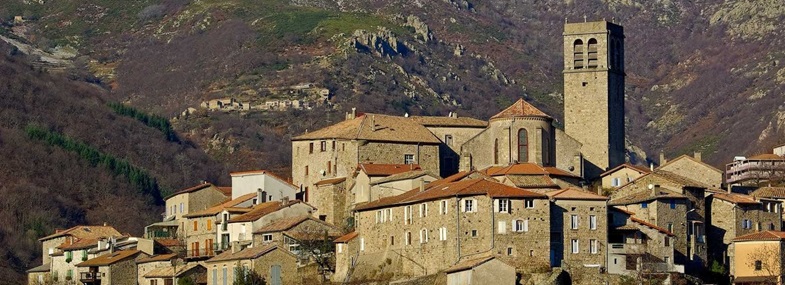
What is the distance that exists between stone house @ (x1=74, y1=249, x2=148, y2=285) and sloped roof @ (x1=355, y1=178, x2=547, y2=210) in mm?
18006

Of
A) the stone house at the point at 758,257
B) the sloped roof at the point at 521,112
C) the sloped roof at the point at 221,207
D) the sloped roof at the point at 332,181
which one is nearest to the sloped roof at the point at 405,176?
the sloped roof at the point at 332,181

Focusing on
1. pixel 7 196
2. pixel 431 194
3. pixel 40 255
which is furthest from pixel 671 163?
pixel 7 196

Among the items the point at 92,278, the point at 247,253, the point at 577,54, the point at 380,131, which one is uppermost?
the point at 577,54

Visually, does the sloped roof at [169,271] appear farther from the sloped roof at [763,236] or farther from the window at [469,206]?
the sloped roof at [763,236]

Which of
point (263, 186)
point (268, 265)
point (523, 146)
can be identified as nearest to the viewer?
point (268, 265)

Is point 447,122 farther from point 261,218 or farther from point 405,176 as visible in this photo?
point 261,218

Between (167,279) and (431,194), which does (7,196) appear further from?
(431,194)

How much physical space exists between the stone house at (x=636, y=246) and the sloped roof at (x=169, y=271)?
22873 millimetres

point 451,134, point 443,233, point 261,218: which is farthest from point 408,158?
point 443,233

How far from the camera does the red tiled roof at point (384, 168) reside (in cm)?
11050

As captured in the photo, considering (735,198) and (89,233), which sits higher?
(735,198)

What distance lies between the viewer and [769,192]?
11644cm

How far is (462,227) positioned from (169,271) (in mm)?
22577

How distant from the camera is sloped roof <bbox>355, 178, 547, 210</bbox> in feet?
319
